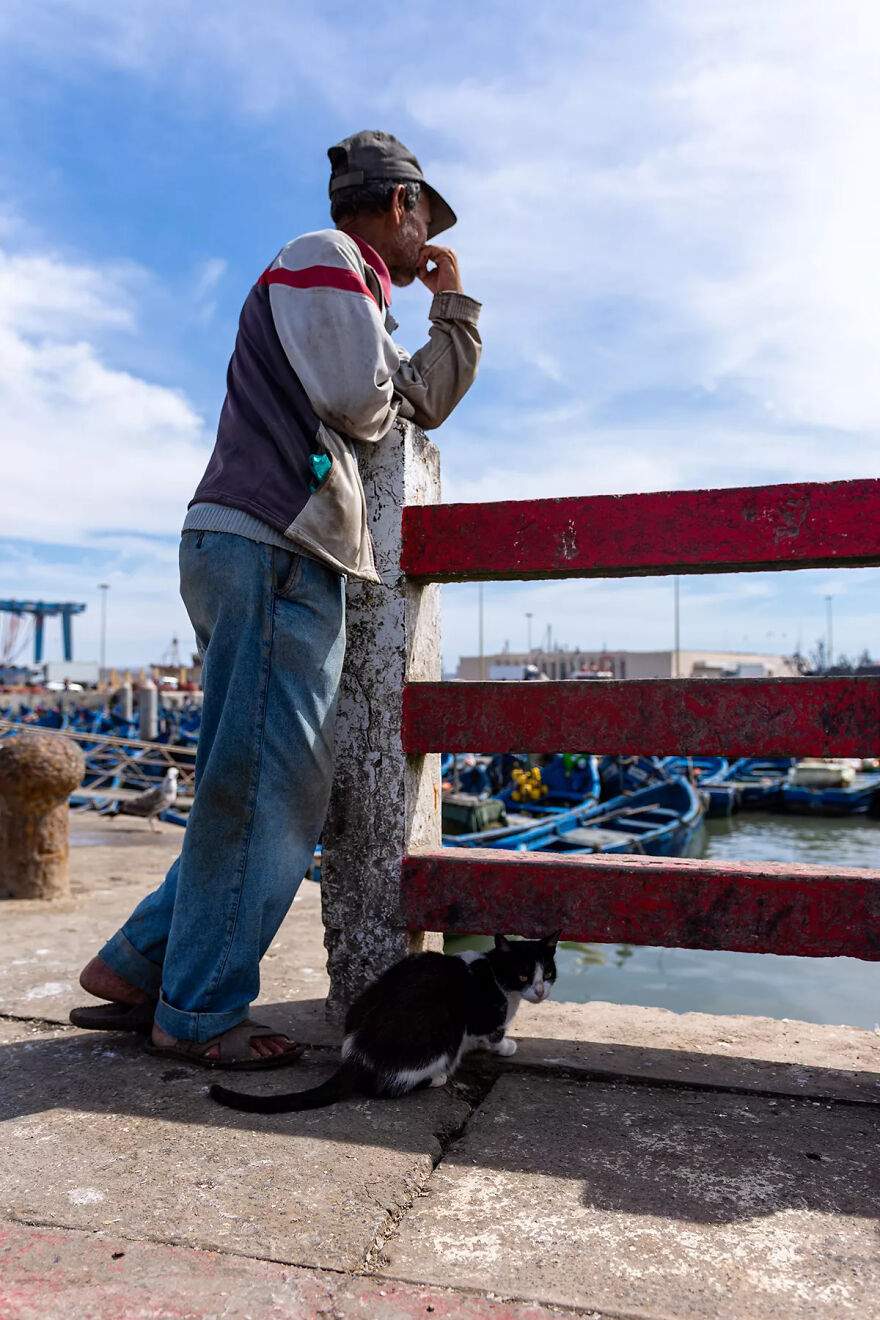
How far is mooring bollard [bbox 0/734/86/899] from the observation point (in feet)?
14.7

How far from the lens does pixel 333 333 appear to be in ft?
7.31

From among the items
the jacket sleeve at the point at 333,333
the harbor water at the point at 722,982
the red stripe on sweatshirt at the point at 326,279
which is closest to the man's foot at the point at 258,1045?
the jacket sleeve at the point at 333,333

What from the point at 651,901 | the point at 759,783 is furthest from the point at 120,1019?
the point at 759,783

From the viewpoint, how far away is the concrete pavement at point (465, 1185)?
1362 millimetres

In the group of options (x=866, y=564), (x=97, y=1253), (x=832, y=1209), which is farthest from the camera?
(x=866, y=564)

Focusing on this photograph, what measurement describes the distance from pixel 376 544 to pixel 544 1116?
1484 millimetres

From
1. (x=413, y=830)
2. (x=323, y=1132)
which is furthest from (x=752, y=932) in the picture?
(x=323, y=1132)

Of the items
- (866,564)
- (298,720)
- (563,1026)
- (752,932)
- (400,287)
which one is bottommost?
(563,1026)

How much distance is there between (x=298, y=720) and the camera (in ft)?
7.54

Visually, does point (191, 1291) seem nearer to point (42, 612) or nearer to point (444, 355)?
point (444, 355)

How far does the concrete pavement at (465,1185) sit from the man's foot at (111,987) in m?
0.12

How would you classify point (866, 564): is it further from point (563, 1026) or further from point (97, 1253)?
point (97, 1253)

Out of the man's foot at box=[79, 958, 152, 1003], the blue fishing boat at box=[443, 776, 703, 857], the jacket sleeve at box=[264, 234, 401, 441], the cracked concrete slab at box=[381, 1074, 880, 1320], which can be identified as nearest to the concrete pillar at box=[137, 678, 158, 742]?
the blue fishing boat at box=[443, 776, 703, 857]

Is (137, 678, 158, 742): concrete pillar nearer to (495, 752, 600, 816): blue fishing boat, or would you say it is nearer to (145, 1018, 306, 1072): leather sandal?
(495, 752, 600, 816): blue fishing boat
